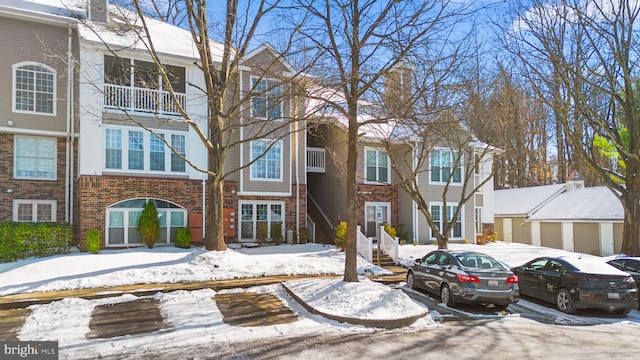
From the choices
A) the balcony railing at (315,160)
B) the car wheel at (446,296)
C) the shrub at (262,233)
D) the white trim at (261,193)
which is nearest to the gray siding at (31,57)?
the white trim at (261,193)

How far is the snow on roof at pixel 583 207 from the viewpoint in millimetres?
29188

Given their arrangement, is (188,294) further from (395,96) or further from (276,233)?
(276,233)

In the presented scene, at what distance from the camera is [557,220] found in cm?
3162

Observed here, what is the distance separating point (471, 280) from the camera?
10844 mm

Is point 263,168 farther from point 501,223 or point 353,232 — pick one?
point 501,223

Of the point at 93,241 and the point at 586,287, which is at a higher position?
the point at 93,241

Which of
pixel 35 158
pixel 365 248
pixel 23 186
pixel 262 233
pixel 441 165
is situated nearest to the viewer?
pixel 365 248

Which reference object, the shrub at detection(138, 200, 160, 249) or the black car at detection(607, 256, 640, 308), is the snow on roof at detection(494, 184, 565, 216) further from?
the shrub at detection(138, 200, 160, 249)

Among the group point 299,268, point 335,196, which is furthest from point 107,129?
point 335,196

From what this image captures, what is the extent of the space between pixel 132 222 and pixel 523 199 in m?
30.7

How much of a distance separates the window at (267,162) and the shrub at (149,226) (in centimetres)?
472

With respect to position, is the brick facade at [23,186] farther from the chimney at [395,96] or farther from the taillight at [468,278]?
the taillight at [468,278]

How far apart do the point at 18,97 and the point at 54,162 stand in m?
2.95

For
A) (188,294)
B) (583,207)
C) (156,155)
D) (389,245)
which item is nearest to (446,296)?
(188,294)
